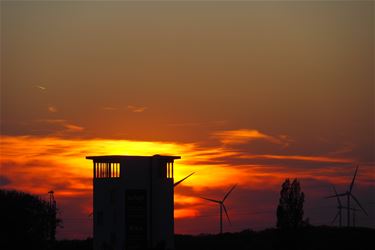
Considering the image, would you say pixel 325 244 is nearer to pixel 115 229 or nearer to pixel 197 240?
pixel 197 240

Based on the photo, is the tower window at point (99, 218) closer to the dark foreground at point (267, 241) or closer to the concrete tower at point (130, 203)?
the concrete tower at point (130, 203)

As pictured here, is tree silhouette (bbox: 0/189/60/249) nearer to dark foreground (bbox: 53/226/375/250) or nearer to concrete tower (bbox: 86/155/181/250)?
concrete tower (bbox: 86/155/181/250)

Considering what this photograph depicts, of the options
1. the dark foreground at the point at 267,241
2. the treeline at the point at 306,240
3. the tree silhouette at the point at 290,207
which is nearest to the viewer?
the tree silhouette at the point at 290,207

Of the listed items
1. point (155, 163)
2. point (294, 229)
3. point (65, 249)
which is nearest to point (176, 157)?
point (155, 163)

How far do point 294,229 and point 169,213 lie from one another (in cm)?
2505

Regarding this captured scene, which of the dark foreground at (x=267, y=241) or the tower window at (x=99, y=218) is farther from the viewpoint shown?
the dark foreground at (x=267, y=241)

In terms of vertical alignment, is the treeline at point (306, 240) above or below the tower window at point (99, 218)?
below

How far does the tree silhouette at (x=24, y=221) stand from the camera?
5281 inches

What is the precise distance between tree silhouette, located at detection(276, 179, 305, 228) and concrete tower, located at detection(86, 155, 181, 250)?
2121 centimetres

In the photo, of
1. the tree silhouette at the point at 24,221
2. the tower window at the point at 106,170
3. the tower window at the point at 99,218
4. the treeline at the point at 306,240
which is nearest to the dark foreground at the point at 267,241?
the treeline at the point at 306,240

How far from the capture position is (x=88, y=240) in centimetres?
19312

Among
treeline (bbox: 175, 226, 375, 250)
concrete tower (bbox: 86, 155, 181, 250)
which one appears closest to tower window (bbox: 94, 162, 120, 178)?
concrete tower (bbox: 86, 155, 181, 250)

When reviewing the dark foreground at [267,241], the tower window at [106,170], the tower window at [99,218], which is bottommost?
the dark foreground at [267,241]

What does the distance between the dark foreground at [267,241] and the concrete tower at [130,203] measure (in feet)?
133
